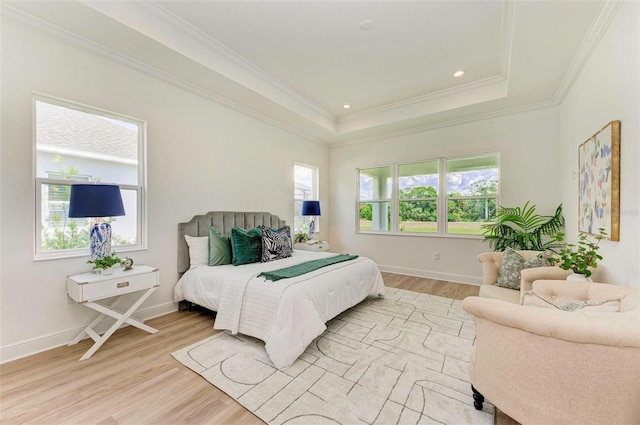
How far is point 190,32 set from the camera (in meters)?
2.67

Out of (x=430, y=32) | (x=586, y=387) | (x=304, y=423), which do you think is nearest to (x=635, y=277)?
(x=586, y=387)

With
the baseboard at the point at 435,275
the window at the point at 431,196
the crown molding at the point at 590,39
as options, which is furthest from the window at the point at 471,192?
the crown molding at the point at 590,39

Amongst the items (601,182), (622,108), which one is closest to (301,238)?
(601,182)

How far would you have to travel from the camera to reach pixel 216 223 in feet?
11.8

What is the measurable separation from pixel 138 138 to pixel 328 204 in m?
3.84

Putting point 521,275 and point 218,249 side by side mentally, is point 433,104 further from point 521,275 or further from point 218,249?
point 218,249

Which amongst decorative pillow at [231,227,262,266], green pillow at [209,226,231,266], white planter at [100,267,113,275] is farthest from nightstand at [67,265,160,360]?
decorative pillow at [231,227,262,266]

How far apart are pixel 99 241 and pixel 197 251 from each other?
99 cm

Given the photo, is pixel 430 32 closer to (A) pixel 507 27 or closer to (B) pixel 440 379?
(A) pixel 507 27

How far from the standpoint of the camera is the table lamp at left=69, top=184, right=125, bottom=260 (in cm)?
215

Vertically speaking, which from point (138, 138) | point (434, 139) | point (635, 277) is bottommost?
point (635, 277)

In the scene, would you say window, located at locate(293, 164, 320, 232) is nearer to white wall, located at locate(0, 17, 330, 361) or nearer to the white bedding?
white wall, located at locate(0, 17, 330, 361)

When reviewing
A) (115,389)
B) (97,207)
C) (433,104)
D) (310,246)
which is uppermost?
(433,104)

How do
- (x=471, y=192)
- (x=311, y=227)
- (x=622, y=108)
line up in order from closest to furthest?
(x=622, y=108) < (x=471, y=192) < (x=311, y=227)
